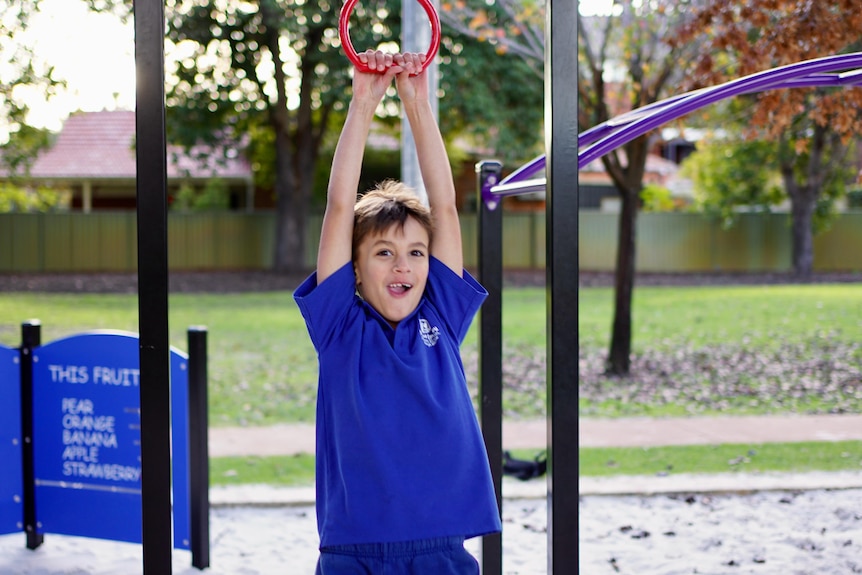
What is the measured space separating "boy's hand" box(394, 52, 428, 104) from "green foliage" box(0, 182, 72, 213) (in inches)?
837

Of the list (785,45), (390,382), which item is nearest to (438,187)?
(390,382)

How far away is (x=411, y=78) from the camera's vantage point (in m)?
2.22

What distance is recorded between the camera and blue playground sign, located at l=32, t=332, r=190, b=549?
163 inches

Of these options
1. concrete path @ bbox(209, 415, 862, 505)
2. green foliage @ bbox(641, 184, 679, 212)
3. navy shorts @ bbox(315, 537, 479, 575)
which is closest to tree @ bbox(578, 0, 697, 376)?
concrete path @ bbox(209, 415, 862, 505)

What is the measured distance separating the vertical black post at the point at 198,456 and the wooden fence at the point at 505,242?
58.3ft

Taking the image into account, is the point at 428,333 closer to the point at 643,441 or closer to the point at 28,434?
the point at 28,434

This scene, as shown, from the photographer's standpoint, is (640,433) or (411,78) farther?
(640,433)

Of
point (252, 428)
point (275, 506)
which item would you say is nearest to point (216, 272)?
point (252, 428)

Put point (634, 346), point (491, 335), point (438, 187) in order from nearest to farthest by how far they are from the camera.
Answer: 1. point (438, 187)
2. point (491, 335)
3. point (634, 346)

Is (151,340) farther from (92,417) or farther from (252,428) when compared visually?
(252,428)

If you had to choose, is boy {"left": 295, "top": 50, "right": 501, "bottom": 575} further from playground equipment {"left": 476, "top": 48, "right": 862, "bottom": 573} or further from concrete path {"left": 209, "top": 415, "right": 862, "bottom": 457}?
concrete path {"left": 209, "top": 415, "right": 862, "bottom": 457}

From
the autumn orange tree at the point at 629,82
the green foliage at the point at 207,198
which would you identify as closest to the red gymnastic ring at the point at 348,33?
the autumn orange tree at the point at 629,82

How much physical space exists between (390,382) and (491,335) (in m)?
1.52

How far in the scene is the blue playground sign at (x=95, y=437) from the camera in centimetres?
414
